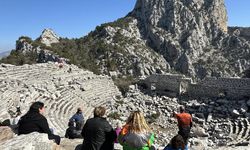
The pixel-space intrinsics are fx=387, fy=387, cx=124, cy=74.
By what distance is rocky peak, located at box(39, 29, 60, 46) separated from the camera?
5746cm

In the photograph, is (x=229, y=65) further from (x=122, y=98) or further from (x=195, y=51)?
(x=122, y=98)

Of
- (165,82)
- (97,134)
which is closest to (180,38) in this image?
(165,82)

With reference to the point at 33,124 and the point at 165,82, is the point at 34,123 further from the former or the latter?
the point at 165,82

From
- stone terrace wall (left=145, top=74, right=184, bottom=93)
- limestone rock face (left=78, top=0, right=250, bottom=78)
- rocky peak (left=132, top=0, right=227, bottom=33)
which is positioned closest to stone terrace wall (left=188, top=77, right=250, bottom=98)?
stone terrace wall (left=145, top=74, right=184, bottom=93)

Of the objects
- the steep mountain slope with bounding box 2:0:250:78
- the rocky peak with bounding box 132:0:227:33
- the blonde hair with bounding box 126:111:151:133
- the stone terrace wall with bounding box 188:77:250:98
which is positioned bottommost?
the stone terrace wall with bounding box 188:77:250:98

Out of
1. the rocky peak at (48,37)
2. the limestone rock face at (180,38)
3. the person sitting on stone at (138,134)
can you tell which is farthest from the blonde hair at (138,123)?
the limestone rock face at (180,38)

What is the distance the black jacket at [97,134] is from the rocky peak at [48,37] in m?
49.4

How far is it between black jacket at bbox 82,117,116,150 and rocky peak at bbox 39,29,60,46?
162 ft

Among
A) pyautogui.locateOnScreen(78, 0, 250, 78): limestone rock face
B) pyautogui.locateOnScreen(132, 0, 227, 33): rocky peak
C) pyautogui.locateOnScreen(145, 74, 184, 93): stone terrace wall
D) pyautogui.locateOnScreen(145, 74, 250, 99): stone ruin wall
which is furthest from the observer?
pyautogui.locateOnScreen(132, 0, 227, 33): rocky peak

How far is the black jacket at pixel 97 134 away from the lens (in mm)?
8328

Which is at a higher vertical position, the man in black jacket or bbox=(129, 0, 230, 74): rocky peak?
bbox=(129, 0, 230, 74): rocky peak

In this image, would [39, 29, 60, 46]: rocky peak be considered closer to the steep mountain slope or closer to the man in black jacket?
the steep mountain slope

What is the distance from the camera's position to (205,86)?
35.3 metres

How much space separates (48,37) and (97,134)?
174 ft
